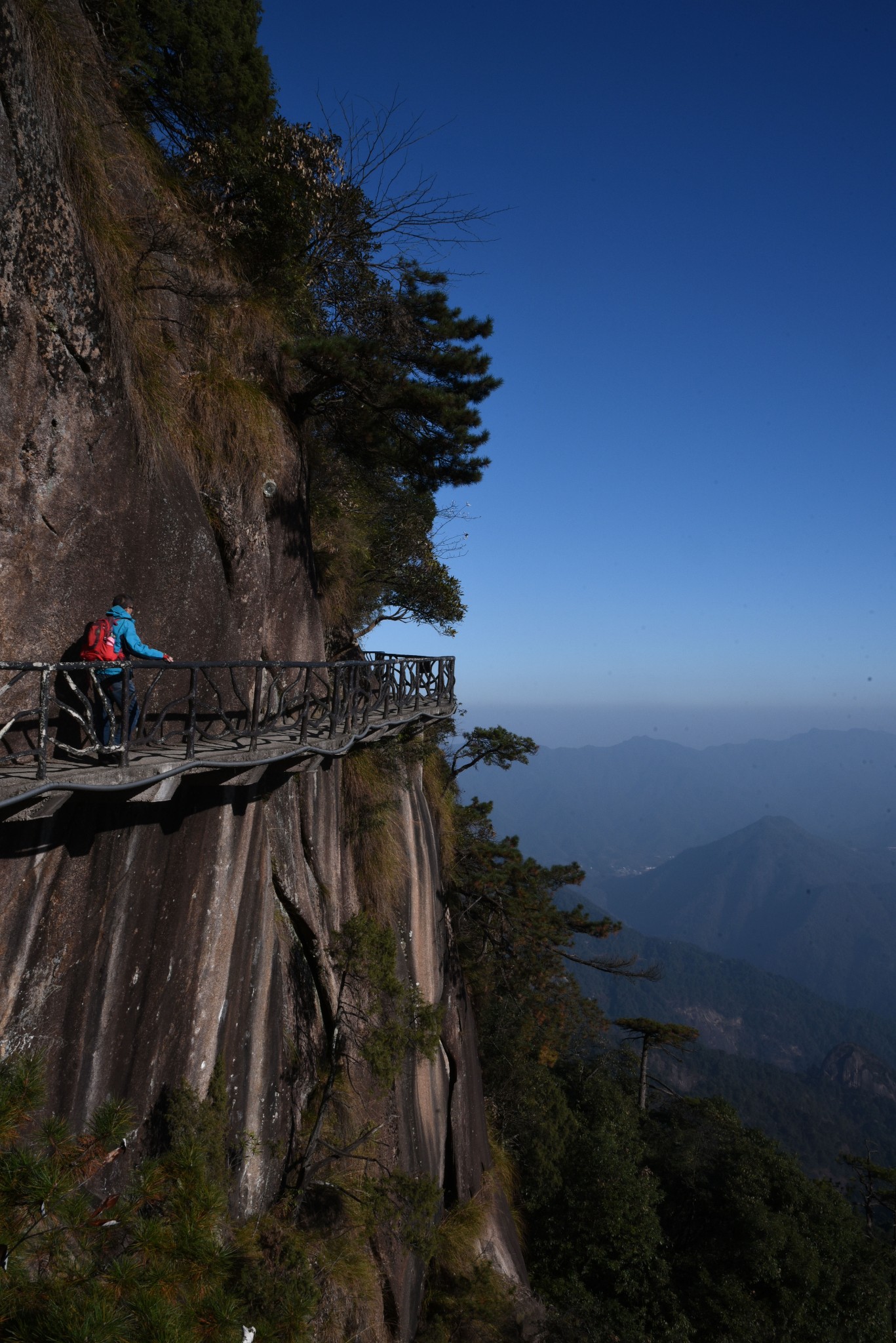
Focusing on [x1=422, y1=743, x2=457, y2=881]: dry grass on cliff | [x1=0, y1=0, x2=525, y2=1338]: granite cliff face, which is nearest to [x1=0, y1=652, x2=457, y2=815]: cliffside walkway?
[x1=0, y1=0, x2=525, y2=1338]: granite cliff face

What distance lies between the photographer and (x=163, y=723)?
773 cm

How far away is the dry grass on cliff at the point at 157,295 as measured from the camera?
24.2 feet

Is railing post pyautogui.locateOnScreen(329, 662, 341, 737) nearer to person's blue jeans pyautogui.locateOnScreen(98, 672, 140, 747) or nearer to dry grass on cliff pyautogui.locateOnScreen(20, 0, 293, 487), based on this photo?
person's blue jeans pyautogui.locateOnScreen(98, 672, 140, 747)

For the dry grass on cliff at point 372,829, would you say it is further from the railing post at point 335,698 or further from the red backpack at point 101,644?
the red backpack at point 101,644

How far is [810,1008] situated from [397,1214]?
224791 millimetres

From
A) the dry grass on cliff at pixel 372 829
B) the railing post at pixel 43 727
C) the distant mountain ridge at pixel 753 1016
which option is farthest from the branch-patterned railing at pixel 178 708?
the distant mountain ridge at pixel 753 1016

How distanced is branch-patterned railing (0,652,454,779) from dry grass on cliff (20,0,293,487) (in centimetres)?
278

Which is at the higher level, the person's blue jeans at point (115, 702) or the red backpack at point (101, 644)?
the red backpack at point (101, 644)

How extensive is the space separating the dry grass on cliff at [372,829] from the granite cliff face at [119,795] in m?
2.12

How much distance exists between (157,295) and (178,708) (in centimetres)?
559

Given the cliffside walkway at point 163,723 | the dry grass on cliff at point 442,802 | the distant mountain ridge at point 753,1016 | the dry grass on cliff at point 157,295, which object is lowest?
the distant mountain ridge at point 753,1016

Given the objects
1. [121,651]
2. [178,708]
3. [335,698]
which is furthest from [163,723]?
[335,698]

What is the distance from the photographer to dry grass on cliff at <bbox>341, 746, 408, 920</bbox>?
561 inches

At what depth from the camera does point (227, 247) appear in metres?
10.5
